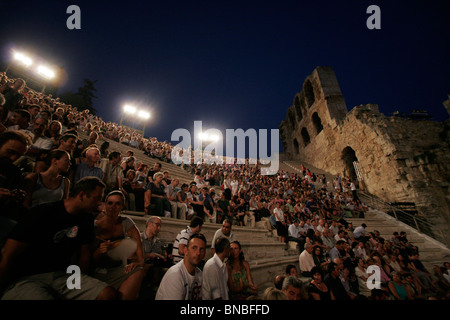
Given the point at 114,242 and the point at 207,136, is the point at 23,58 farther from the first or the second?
the point at 114,242

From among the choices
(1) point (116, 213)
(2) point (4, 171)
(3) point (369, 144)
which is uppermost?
(3) point (369, 144)

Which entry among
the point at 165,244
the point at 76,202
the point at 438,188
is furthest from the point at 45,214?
the point at 438,188

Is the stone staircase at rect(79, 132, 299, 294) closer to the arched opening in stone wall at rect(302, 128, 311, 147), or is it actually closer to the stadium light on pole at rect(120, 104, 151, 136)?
the arched opening in stone wall at rect(302, 128, 311, 147)

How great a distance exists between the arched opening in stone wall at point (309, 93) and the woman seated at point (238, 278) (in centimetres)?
2389

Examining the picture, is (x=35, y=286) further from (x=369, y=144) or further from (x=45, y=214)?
(x=369, y=144)

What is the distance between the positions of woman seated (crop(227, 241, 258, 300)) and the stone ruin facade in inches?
463

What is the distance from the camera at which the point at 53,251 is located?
1434mm

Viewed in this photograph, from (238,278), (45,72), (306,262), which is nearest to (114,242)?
(238,278)

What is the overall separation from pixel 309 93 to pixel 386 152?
558 inches

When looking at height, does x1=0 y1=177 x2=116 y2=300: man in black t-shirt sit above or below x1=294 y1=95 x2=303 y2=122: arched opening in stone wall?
below

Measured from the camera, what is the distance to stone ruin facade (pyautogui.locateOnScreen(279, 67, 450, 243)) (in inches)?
386

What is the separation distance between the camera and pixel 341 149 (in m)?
16.4

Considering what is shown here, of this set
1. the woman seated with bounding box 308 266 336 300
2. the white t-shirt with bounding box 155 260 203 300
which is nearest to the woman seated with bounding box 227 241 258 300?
the white t-shirt with bounding box 155 260 203 300

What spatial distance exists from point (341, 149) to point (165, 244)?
17727 mm
